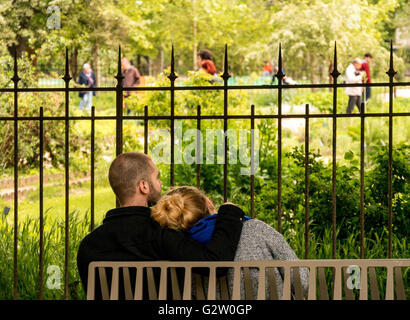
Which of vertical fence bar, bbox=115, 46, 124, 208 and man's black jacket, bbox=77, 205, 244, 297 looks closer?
man's black jacket, bbox=77, 205, 244, 297

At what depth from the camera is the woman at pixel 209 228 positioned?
2.62 m

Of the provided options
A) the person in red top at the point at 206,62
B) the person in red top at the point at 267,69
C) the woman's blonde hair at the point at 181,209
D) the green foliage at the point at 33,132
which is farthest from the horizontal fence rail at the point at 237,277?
the person in red top at the point at 267,69

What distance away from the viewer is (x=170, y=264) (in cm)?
240

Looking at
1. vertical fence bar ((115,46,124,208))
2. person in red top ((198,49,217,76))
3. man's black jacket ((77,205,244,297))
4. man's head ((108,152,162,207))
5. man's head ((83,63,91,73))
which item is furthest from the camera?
man's head ((83,63,91,73))

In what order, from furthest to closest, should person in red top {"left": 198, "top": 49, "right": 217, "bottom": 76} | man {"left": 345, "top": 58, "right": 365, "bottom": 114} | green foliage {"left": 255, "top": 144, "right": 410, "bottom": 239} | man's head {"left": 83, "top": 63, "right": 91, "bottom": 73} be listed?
man's head {"left": 83, "top": 63, "right": 91, "bottom": 73} < man {"left": 345, "top": 58, "right": 365, "bottom": 114} < person in red top {"left": 198, "top": 49, "right": 217, "bottom": 76} < green foliage {"left": 255, "top": 144, "right": 410, "bottom": 239}

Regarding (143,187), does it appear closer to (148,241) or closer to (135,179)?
(135,179)

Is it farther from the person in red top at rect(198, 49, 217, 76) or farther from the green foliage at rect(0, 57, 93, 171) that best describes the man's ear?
the person in red top at rect(198, 49, 217, 76)

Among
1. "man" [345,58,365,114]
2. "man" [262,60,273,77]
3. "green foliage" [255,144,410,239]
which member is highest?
"man" [262,60,273,77]

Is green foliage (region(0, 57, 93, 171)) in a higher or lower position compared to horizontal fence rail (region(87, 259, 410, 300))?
higher

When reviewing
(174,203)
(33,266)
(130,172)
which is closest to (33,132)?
(33,266)

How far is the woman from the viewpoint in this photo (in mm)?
2625

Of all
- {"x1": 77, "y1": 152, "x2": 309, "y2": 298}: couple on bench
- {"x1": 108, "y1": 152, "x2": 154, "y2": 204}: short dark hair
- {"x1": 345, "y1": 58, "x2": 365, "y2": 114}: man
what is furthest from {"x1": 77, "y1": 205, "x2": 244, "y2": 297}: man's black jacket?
{"x1": 345, "y1": 58, "x2": 365, "y2": 114}: man

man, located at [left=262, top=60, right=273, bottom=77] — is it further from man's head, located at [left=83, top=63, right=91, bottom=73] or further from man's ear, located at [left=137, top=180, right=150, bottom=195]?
man's ear, located at [left=137, top=180, right=150, bottom=195]
